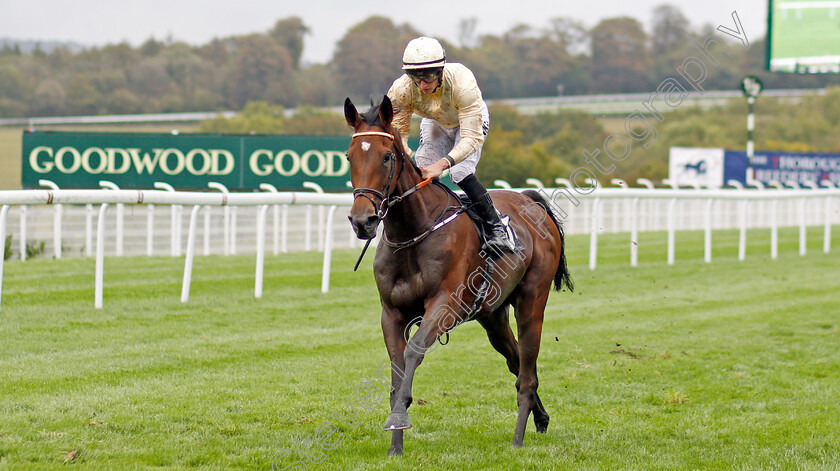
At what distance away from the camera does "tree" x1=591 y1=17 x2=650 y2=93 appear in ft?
150

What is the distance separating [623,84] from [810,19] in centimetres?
2576

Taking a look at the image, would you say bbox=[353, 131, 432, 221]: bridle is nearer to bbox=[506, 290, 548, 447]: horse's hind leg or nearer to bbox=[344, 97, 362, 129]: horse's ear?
bbox=[344, 97, 362, 129]: horse's ear

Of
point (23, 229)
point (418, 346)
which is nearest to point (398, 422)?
point (418, 346)

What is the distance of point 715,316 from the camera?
8891 millimetres

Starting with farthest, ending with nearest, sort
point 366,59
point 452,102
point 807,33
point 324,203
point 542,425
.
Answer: point 366,59 < point 807,33 < point 324,203 < point 542,425 < point 452,102

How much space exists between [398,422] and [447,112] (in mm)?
1604

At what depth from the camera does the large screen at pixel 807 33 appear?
2094 centimetres

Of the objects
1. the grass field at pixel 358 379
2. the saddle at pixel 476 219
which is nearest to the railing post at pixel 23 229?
the grass field at pixel 358 379

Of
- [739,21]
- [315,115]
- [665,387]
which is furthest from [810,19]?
[665,387]

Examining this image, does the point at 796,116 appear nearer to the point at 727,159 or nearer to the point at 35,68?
the point at 727,159

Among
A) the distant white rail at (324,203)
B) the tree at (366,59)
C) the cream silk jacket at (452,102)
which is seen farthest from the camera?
the tree at (366,59)

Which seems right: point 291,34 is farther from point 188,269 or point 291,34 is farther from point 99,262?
point 99,262

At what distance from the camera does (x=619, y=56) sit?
47312 mm

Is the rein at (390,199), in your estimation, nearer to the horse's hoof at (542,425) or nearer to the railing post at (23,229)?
the horse's hoof at (542,425)
